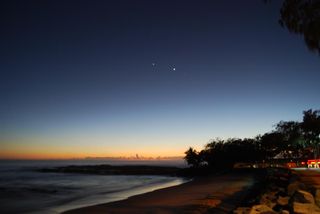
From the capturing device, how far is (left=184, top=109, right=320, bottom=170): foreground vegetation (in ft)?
245

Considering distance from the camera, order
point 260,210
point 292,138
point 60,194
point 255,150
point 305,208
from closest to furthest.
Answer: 1. point 305,208
2. point 260,210
3. point 60,194
4. point 292,138
5. point 255,150

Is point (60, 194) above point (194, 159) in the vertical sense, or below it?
below

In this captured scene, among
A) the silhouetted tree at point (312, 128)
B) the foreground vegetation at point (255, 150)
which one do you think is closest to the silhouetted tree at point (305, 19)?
the silhouetted tree at point (312, 128)

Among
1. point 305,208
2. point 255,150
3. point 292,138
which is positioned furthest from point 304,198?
point 255,150

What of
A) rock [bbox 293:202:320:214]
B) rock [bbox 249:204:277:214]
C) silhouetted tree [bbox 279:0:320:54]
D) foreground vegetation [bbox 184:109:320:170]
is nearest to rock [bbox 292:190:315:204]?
rock [bbox 293:202:320:214]

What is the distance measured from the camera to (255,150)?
77875 millimetres

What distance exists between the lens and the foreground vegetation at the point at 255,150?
74.6 m

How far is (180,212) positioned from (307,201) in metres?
6.28

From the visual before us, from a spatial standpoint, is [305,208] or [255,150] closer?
[305,208]

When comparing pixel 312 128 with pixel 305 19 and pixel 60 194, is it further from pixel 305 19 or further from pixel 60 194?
pixel 305 19

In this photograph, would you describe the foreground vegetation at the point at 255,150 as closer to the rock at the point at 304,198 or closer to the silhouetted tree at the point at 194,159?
the silhouetted tree at the point at 194,159

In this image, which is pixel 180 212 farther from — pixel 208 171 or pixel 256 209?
pixel 208 171

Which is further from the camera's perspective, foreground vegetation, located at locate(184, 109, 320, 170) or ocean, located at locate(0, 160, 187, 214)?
foreground vegetation, located at locate(184, 109, 320, 170)

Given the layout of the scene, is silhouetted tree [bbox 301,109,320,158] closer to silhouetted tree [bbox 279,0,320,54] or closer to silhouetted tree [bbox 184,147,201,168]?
silhouetted tree [bbox 184,147,201,168]
